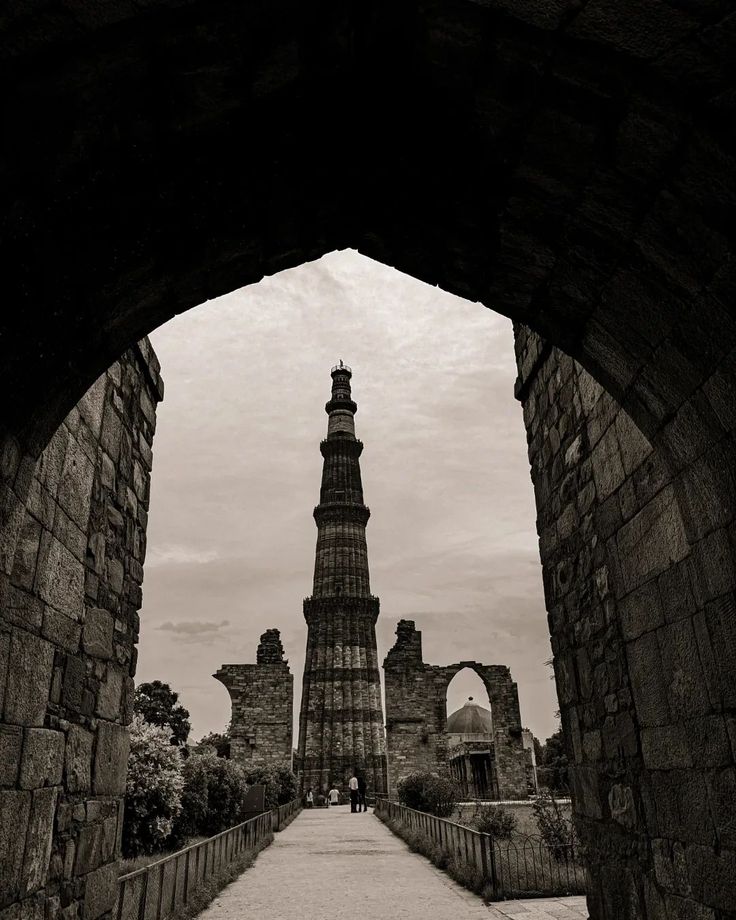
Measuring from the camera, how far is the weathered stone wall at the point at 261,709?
→ 28.5 meters

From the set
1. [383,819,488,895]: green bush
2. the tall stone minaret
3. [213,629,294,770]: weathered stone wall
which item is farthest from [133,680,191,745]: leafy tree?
[383,819,488,895]: green bush

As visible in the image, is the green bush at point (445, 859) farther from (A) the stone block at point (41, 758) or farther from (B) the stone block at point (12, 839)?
(B) the stone block at point (12, 839)

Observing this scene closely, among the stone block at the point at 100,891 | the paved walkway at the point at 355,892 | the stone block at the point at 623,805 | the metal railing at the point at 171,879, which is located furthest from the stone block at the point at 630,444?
the paved walkway at the point at 355,892

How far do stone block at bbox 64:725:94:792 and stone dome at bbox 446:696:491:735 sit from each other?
44.6 m

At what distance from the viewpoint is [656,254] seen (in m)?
2.36

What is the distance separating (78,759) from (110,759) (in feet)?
1.71

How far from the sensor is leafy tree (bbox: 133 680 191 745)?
27875 millimetres

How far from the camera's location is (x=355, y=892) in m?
7.81

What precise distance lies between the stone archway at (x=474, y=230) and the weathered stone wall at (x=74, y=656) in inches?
1.6

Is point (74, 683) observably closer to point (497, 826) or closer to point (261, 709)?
point (497, 826)

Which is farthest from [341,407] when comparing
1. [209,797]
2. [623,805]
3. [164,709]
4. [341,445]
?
[623,805]

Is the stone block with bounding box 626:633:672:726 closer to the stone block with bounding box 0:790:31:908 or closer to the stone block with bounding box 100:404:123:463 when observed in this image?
the stone block with bounding box 0:790:31:908

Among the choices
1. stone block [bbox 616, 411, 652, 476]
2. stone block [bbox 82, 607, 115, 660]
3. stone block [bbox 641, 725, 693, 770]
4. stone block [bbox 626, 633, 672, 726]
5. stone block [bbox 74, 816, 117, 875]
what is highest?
stone block [bbox 616, 411, 652, 476]

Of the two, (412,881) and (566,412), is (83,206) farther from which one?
(412,881)
